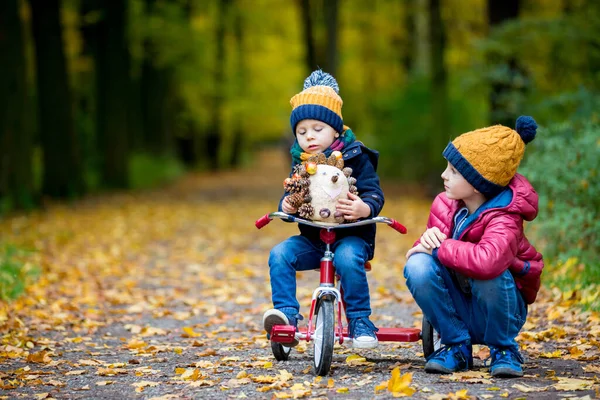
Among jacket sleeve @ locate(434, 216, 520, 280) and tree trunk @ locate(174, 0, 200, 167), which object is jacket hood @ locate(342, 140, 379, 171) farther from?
tree trunk @ locate(174, 0, 200, 167)

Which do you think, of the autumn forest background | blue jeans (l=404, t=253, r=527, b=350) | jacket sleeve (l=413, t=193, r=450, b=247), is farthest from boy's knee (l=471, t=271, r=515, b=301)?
the autumn forest background

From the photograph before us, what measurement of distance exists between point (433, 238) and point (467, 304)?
46 cm

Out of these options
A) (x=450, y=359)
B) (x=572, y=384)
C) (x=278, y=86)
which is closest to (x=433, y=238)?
(x=450, y=359)

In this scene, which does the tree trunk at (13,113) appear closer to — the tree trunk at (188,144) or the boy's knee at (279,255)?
the boy's knee at (279,255)

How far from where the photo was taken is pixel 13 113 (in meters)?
16.5

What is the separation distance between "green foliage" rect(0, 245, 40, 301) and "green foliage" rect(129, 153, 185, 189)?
1502 cm

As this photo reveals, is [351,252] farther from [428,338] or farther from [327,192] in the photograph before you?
[428,338]

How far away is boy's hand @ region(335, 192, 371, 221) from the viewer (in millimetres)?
4852

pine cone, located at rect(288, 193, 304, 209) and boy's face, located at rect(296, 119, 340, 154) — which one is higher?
boy's face, located at rect(296, 119, 340, 154)

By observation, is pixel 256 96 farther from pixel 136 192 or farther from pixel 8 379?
pixel 8 379

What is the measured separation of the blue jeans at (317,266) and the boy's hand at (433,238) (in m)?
0.39

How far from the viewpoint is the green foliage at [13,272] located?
816cm

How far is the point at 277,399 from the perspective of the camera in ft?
14.2

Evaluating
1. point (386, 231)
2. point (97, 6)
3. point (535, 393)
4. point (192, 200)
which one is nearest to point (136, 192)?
point (192, 200)
